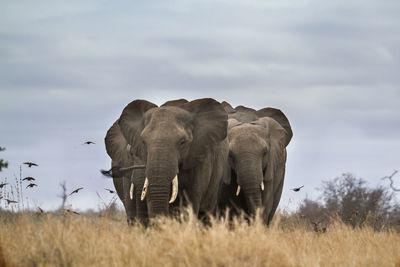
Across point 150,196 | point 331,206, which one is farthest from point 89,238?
point 331,206

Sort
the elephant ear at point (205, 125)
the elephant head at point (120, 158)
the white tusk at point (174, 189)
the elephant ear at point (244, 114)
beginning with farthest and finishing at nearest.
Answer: the elephant ear at point (244, 114) → the elephant head at point (120, 158) → the elephant ear at point (205, 125) → the white tusk at point (174, 189)

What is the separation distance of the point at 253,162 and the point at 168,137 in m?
4.01

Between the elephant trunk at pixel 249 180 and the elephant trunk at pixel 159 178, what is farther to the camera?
the elephant trunk at pixel 249 180

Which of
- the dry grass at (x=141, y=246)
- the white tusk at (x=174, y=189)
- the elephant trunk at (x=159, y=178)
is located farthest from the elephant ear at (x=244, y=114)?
the dry grass at (x=141, y=246)

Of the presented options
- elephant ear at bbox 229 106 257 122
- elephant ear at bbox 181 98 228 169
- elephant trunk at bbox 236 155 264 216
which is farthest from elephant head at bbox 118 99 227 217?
elephant ear at bbox 229 106 257 122

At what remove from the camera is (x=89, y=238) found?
10273 millimetres

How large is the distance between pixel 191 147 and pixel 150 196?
1.36 m

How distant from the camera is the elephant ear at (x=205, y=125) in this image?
44.1 ft

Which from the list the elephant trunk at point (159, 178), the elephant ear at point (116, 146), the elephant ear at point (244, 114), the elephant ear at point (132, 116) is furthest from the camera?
the elephant ear at point (244, 114)

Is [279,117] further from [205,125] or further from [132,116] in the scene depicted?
[132,116]

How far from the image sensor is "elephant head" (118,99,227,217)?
40.4 feet

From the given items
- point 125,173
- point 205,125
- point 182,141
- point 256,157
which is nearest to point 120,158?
point 125,173

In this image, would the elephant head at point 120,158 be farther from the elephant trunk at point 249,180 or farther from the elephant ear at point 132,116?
the elephant trunk at point 249,180

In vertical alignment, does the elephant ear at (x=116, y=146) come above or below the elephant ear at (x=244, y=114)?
below
